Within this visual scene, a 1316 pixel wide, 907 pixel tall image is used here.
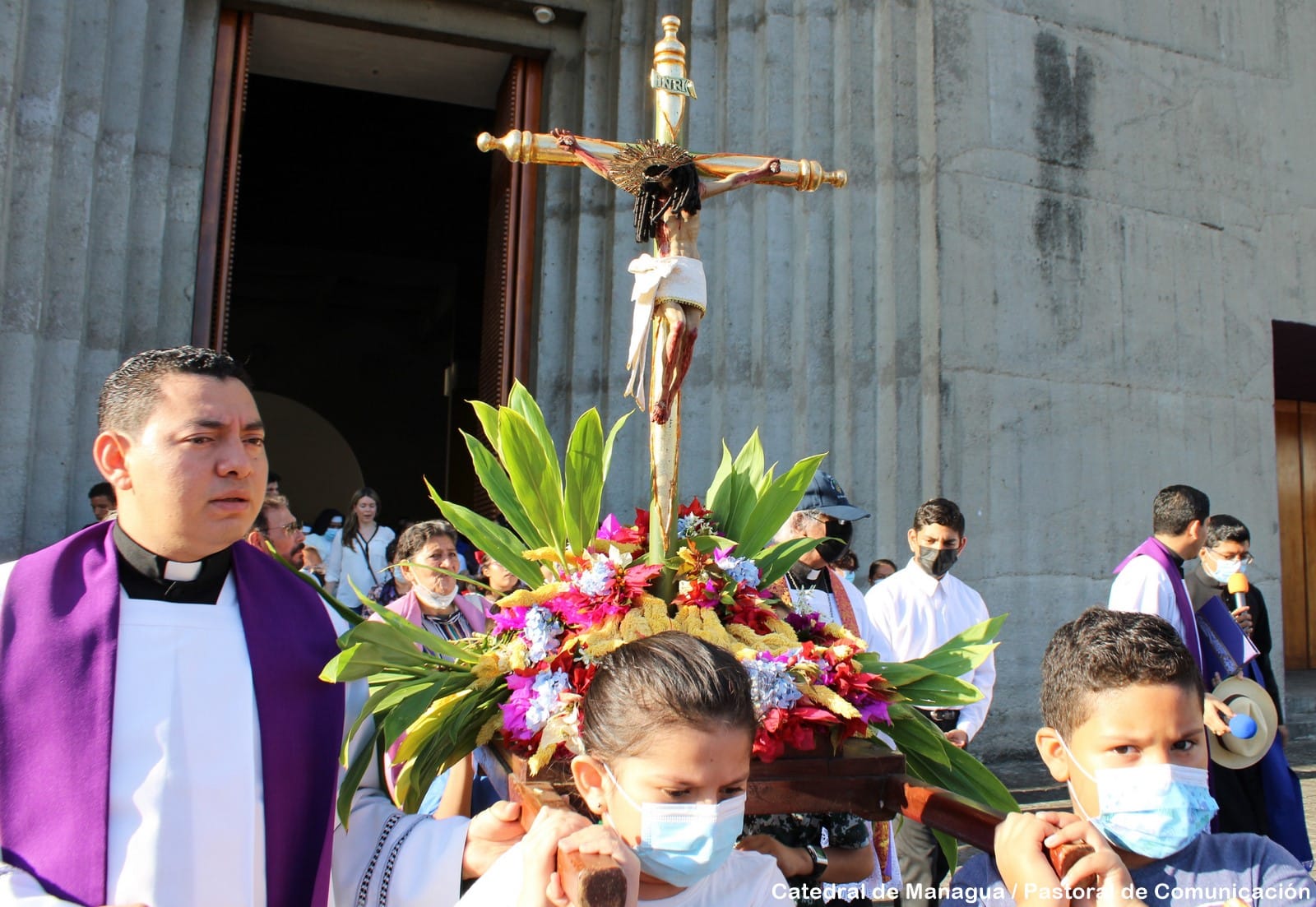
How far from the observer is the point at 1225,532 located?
496cm

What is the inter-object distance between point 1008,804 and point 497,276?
241 inches

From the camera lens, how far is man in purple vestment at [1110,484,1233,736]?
4.17 meters

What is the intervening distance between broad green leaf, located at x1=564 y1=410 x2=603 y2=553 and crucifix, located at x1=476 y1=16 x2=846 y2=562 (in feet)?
0.38

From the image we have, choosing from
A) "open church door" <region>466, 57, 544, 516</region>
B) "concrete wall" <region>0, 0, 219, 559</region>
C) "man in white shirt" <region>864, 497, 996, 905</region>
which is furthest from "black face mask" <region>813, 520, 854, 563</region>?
"concrete wall" <region>0, 0, 219, 559</region>

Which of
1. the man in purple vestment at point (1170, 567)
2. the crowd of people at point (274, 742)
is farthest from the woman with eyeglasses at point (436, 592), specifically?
the man in purple vestment at point (1170, 567)

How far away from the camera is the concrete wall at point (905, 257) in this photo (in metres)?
6.73

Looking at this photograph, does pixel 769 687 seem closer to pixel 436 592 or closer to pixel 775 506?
pixel 775 506

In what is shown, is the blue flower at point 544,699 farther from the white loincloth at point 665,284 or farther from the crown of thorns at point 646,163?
the crown of thorns at point 646,163

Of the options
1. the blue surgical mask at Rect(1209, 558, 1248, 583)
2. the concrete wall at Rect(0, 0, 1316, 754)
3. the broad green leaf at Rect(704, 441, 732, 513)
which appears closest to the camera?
the broad green leaf at Rect(704, 441, 732, 513)

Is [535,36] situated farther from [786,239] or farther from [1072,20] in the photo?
[1072,20]

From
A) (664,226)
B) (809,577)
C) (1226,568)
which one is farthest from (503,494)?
(1226,568)

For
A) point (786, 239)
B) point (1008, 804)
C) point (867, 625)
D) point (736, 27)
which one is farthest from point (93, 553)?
point (736, 27)

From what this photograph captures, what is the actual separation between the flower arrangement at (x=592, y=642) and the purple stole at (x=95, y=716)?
76 mm

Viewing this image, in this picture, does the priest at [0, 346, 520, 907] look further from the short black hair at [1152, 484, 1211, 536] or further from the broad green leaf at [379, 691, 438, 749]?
the short black hair at [1152, 484, 1211, 536]
